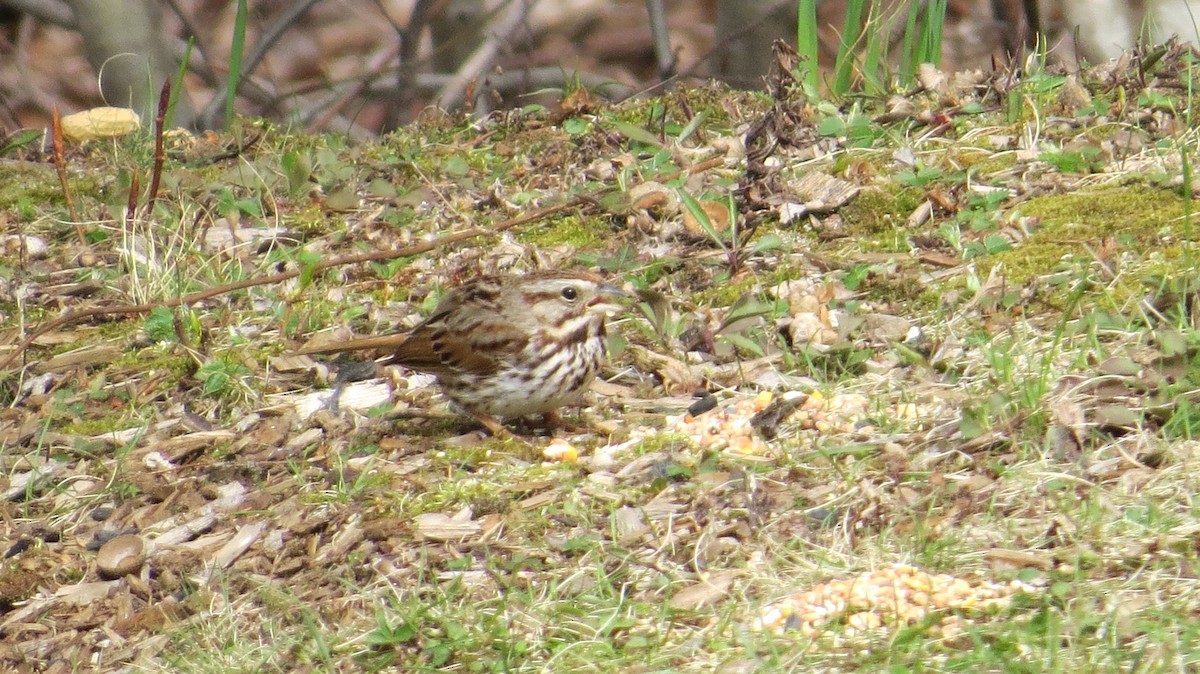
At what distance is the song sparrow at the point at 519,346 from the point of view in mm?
4840

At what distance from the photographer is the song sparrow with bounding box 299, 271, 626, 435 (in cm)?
484

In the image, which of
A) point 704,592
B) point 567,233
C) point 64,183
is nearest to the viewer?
point 704,592

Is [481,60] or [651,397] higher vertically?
[651,397]

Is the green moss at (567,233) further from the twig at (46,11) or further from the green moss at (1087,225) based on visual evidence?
the twig at (46,11)

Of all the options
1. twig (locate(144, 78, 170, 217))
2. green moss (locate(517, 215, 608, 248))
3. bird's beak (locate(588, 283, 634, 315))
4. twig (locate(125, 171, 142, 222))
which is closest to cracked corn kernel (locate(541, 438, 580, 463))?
bird's beak (locate(588, 283, 634, 315))

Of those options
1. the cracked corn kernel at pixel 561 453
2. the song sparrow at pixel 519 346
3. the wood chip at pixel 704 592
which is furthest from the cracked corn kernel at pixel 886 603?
the song sparrow at pixel 519 346

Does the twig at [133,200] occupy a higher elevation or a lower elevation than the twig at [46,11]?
higher

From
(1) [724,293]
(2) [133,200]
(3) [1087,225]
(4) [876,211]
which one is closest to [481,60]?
(2) [133,200]

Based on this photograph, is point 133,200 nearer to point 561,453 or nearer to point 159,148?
point 159,148

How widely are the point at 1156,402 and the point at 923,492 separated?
0.66 meters

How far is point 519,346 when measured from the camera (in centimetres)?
489

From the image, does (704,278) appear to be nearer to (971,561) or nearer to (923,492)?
(923,492)

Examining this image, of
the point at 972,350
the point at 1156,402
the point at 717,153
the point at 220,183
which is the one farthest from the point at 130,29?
the point at 1156,402

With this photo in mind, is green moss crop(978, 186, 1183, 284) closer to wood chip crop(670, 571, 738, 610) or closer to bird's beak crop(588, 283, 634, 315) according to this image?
bird's beak crop(588, 283, 634, 315)
